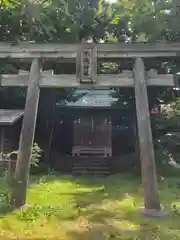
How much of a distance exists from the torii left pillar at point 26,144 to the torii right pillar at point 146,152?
2.77m

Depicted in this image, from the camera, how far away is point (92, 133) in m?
23.7

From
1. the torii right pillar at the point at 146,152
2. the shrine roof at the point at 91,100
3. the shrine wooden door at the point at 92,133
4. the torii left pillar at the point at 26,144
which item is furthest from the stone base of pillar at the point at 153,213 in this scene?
the shrine wooden door at the point at 92,133

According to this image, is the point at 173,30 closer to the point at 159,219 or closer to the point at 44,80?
the point at 44,80

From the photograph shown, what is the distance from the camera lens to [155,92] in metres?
17.4

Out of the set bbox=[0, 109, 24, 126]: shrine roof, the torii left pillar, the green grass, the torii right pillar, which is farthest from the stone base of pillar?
bbox=[0, 109, 24, 126]: shrine roof

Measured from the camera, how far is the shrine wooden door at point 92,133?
75.0ft

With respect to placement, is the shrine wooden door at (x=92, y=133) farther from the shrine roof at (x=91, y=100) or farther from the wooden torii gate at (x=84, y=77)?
the wooden torii gate at (x=84, y=77)

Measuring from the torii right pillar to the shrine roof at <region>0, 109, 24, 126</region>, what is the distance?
8.57 m

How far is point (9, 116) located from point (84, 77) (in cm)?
871

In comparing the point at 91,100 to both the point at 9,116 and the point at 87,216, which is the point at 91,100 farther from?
the point at 87,216

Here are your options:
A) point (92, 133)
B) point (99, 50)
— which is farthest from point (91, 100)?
point (99, 50)

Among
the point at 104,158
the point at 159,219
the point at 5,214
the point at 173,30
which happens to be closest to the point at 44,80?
the point at 5,214

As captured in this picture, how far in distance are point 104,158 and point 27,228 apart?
13.5m

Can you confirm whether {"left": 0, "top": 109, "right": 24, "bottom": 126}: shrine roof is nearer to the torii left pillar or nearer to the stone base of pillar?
the torii left pillar
